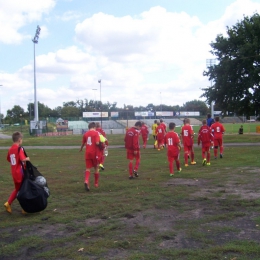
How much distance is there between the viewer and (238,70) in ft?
106

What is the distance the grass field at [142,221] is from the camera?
16.6 ft

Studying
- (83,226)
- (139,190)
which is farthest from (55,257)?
(139,190)

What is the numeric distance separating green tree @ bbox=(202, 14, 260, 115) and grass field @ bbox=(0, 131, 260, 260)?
72.1 ft

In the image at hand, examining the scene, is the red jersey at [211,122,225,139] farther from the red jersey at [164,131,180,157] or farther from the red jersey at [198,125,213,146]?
the red jersey at [164,131,180,157]

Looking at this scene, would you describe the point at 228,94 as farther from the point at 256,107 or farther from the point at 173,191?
the point at 173,191

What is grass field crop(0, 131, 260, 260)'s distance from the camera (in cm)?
507

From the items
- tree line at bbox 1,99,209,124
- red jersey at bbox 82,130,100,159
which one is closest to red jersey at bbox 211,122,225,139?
red jersey at bbox 82,130,100,159

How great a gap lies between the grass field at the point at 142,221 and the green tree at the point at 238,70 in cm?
2198

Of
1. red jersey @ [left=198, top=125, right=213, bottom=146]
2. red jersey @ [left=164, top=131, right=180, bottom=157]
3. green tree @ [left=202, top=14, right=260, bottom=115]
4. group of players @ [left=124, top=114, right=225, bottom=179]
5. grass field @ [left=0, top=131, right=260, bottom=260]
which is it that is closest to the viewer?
grass field @ [left=0, top=131, right=260, bottom=260]

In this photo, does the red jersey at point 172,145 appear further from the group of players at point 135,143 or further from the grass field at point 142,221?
the grass field at point 142,221

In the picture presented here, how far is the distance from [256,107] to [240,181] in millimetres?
24855

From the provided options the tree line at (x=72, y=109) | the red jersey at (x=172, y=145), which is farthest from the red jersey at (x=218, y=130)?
the tree line at (x=72, y=109)

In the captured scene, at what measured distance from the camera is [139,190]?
31.0ft

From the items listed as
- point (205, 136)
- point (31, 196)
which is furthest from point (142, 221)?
point (205, 136)
